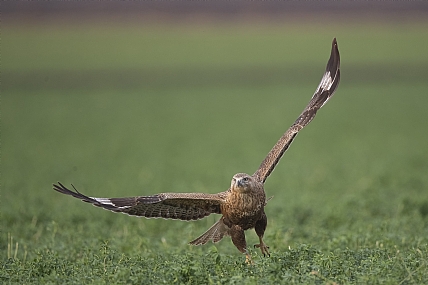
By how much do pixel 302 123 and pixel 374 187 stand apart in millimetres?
5729

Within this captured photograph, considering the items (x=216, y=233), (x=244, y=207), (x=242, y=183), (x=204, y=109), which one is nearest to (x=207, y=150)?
(x=204, y=109)

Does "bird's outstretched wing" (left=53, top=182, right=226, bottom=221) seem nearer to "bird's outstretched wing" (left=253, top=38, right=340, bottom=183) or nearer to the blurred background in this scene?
"bird's outstretched wing" (left=253, top=38, right=340, bottom=183)

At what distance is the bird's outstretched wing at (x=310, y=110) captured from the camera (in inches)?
322

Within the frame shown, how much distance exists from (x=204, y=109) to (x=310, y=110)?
22.2m

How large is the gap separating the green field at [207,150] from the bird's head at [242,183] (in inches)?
29.7

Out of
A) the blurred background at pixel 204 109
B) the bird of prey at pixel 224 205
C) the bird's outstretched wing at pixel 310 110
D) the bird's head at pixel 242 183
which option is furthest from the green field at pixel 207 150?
the bird's outstretched wing at pixel 310 110

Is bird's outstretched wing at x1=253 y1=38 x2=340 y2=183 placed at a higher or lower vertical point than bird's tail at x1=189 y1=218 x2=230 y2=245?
higher

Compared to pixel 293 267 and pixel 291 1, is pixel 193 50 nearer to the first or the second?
pixel 291 1

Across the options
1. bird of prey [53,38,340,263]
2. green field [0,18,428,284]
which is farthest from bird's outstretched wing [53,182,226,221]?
green field [0,18,428,284]

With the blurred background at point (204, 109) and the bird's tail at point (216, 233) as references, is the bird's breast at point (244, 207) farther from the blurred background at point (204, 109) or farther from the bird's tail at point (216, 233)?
the blurred background at point (204, 109)

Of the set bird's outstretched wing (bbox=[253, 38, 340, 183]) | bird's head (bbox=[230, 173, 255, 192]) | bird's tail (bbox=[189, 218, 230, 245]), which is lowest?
bird's tail (bbox=[189, 218, 230, 245])

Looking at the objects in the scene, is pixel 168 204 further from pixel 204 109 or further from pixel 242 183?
pixel 204 109

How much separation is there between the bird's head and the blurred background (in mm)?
1880

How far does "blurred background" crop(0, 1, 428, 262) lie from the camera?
12.7 metres
